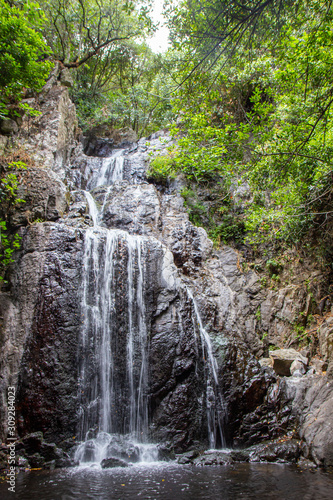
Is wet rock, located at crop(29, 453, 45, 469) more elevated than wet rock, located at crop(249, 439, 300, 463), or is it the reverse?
wet rock, located at crop(29, 453, 45, 469)

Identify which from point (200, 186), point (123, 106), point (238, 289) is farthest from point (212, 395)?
point (123, 106)

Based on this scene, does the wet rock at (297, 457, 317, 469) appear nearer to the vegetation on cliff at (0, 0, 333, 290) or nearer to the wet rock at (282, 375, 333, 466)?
the wet rock at (282, 375, 333, 466)

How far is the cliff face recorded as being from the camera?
621 cm

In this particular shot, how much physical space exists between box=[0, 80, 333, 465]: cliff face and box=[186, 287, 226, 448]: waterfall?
0.02 meters

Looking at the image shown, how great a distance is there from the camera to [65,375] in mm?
6312

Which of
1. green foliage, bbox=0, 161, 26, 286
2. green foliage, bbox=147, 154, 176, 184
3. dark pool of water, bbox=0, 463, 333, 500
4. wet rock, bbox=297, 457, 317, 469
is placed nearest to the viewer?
dark pool of water, bbox=0, 463, 333, 500

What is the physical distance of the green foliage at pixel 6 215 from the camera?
7161mm

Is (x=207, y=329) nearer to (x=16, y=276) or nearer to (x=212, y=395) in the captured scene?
(x=212, y=395)

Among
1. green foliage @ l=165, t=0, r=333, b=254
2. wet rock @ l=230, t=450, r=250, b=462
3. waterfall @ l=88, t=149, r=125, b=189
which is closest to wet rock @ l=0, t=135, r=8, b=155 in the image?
waterfall @ l=88, t=149, r=125, b=189

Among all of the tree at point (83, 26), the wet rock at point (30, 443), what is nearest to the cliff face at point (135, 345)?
the wet rock at point (30, 443)

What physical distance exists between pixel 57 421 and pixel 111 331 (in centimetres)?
206

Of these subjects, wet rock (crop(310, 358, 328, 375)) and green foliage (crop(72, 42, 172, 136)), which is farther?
green foliage (crop(72, 42, 172, 136))

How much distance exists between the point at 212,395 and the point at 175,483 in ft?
9.68
